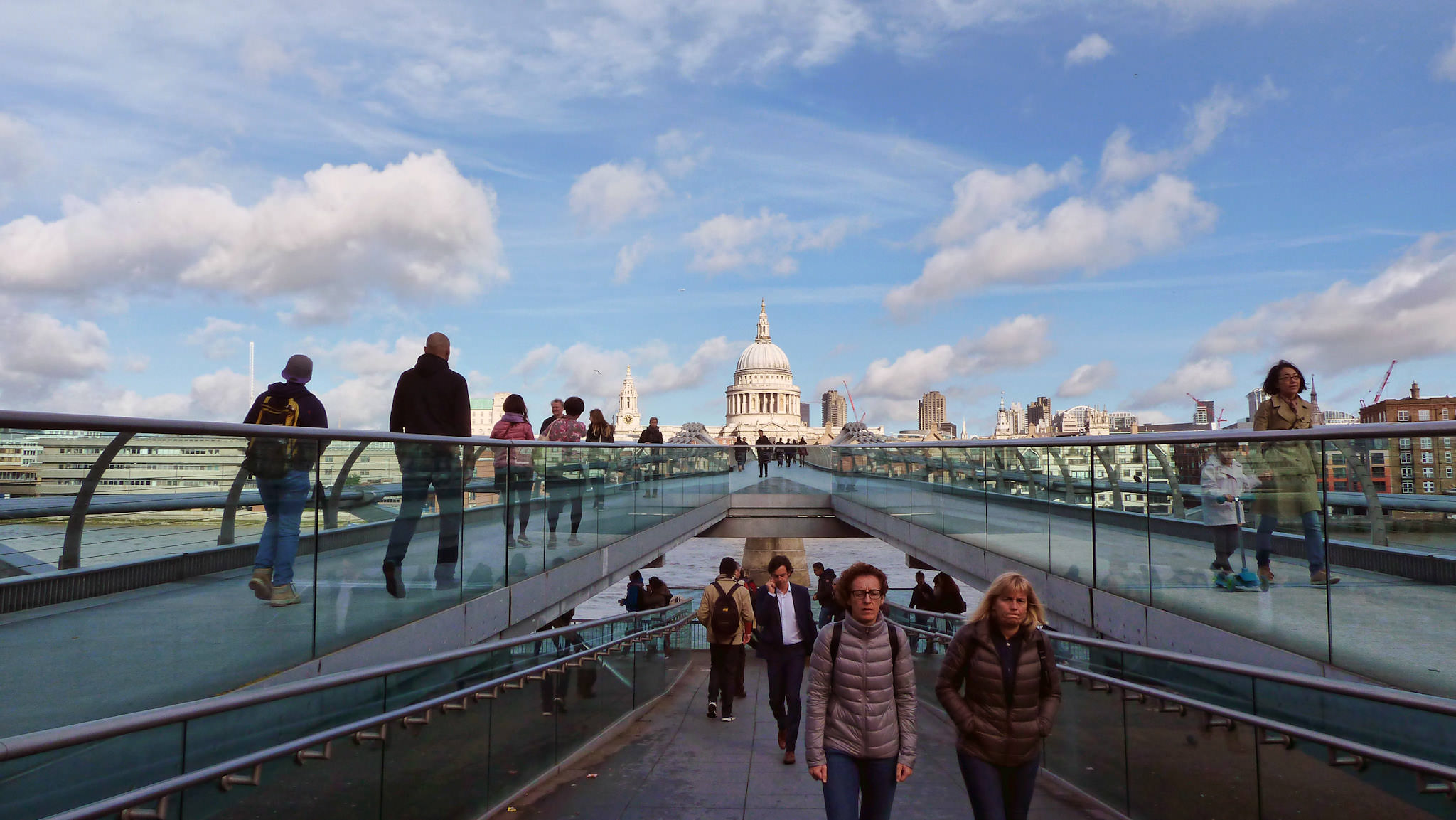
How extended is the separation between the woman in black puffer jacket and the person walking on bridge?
5.10 metres

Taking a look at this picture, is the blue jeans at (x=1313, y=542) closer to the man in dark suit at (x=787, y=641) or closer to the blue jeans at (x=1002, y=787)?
the blue jeans at (x=1002, y=787)

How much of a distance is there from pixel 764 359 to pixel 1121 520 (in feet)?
557

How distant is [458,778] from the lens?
5797mm

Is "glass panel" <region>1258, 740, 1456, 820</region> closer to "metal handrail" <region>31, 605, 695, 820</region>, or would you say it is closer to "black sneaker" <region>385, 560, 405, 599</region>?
"metal handrail" <region>31, 605, 695, 820</region>

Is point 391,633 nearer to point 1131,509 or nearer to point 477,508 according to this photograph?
point 477,508

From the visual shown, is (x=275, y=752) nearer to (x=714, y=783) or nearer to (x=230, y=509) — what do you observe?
(x=230, y=509)

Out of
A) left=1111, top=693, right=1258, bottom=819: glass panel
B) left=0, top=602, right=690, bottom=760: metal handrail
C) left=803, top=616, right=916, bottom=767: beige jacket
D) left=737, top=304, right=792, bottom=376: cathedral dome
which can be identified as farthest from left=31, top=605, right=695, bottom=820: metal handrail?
left=737, top=304, right=792, bottom=376: cathedral dome

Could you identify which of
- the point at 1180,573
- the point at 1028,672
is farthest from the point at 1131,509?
the point at 1028,672

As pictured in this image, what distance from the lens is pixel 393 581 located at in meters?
6.24

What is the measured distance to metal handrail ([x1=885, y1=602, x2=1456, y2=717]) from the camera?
12.9ft

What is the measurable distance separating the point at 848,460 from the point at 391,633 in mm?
19603

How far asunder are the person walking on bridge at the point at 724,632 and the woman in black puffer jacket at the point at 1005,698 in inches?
201

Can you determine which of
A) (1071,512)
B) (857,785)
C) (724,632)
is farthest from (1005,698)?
(724,632)

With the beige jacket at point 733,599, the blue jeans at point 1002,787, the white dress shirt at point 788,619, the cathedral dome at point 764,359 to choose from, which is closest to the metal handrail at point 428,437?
the blue jeans at point 1002,787
